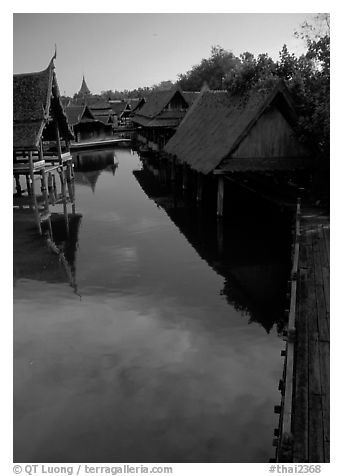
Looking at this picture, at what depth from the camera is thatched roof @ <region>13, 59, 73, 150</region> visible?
64.8 ft

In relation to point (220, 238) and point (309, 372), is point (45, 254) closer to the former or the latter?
point (220, 238)

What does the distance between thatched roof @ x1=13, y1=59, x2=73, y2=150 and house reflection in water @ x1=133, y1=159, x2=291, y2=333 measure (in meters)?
7.40

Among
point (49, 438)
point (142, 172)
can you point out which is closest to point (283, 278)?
point (49, 438)

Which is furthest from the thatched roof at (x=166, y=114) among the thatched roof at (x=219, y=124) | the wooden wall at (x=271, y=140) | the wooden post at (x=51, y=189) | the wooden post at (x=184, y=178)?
the wooden wall at (x=271, y=140)

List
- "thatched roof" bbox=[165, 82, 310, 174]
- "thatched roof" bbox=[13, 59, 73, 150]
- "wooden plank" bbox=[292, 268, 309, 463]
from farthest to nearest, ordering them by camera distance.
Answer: "thatched roof" bbox=[13, 59, 73, 150] < "thatched roof" bbox=[165, 82, 310, 174] < "wooden plank" bbox=[292, 268, 309, 463]

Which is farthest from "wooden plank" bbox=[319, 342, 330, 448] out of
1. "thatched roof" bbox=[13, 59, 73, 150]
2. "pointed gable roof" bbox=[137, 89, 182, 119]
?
"pointed gable roof" bbox=[137, 89, 182, 119]

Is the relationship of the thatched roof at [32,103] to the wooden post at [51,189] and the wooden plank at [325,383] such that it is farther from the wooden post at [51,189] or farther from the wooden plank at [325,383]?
the wooden plank at [325,383]

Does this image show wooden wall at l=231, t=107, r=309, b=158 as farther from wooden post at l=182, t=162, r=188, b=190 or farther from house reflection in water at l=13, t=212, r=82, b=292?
wooden post at l=182, t=162, r=188, b=190

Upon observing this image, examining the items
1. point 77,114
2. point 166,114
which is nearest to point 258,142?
point 166,114

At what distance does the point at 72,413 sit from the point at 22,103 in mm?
18070

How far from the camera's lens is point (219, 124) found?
1959cm
